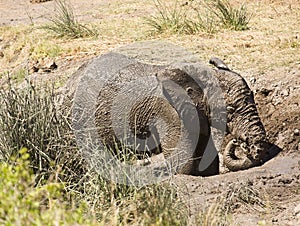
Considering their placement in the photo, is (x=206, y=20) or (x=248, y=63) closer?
(x=248, y=63)

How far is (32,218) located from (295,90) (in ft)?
16.9

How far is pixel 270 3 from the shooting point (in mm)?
12781

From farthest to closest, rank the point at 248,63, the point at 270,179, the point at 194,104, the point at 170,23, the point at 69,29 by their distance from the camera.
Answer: the point at 69,29, the point at 170,23, the point at 248,63, the point at 194,104, the point at 270,179

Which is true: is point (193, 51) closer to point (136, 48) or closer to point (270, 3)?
point (136, 48)

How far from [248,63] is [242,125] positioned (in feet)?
6.48

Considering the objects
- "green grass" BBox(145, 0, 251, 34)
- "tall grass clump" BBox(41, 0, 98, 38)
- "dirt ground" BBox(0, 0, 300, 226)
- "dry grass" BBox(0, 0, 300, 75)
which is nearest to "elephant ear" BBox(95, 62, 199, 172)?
"dirt ground" BBox(0, 0, 300, 226)

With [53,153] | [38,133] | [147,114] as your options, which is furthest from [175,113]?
[38,133]

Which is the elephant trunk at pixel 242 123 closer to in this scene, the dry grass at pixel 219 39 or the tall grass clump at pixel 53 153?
the dry grass at pixel 219 39

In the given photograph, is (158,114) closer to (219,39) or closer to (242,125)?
(242,125)

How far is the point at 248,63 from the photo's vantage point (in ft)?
30.6

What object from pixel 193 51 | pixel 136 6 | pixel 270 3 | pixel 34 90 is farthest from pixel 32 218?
pixel 136 6

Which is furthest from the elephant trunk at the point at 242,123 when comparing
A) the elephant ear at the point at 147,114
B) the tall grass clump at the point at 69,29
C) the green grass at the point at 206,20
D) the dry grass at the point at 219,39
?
the tall grass clump at the point at 69,29

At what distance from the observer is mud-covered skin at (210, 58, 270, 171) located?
745 cm

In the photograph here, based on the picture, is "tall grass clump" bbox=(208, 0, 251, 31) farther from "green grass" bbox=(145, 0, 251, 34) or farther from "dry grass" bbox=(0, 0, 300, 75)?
"dry grass" bbox=(0, 0, 300, 75)
